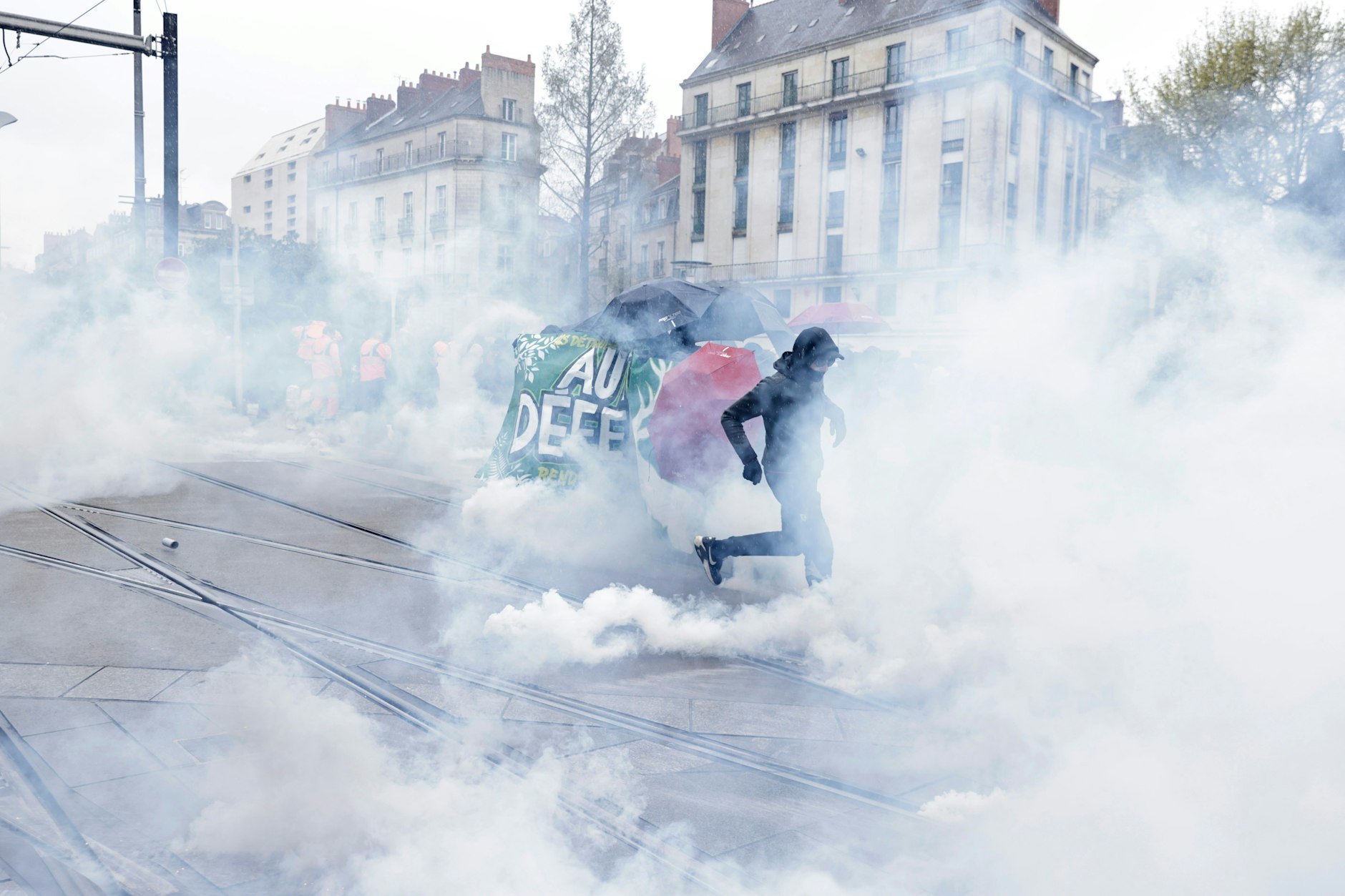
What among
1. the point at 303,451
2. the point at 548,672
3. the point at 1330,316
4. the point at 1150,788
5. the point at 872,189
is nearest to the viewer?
the point at 1150,788

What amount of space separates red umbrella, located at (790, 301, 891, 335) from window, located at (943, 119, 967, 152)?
1590 mm

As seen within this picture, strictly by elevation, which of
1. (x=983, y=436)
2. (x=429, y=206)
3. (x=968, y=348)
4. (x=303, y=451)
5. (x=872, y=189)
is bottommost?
(x=303, y=451)

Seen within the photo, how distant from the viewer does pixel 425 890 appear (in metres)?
2.60

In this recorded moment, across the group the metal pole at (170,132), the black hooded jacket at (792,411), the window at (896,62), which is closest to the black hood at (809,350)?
the black hooded jacket at (792,411)

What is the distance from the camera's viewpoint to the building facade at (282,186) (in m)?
28.2

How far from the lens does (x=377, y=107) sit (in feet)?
68.8

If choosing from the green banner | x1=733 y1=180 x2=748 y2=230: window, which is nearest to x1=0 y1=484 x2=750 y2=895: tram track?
the green banner

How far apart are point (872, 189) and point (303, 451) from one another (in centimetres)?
986

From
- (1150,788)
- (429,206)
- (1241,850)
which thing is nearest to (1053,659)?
(1150,788)

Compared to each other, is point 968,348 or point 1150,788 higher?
point 968,348

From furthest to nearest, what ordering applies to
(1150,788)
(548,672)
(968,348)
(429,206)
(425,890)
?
(429,206), (968,348), (548,672), (1150,788), (425,890)

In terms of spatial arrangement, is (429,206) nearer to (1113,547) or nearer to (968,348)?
(968,348)

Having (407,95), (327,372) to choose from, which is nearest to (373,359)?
A: (327,372)

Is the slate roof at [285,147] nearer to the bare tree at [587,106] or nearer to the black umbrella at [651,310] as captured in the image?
the bare tree at [587,106]
